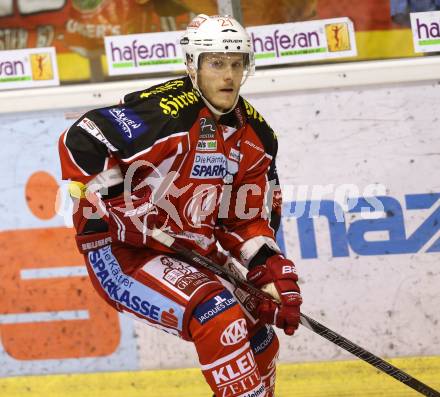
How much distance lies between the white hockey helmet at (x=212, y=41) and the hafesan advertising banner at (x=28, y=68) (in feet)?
4.13

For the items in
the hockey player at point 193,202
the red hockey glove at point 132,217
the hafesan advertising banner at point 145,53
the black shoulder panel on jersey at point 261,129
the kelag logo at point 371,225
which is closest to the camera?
the hockey player at point 193,202

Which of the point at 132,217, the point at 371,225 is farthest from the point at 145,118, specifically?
the point at 371,225

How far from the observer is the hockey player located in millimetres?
3215

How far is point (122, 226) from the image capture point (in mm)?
3340

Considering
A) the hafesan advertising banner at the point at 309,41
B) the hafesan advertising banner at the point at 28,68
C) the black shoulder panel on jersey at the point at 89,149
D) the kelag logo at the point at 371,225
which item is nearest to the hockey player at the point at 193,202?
the black shoulder panel on jersey at the point at 89,149

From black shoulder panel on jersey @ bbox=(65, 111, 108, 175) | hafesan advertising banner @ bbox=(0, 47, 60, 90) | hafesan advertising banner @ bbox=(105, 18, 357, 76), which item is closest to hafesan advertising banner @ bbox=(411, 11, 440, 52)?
hafesan advertising banner @ bbox=(105, 18, 357, 76)

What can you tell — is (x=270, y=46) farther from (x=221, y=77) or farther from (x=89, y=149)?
(x=89, y=149)

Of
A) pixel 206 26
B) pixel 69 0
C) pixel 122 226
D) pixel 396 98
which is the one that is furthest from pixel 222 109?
pixel 69 0

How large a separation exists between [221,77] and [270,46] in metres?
1.12

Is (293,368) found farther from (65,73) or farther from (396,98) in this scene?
(65,73)

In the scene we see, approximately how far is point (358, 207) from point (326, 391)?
76 cm

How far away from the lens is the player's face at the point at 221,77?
3.37 meters

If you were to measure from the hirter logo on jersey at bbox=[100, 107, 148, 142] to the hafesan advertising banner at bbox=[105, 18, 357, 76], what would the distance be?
1208 mm

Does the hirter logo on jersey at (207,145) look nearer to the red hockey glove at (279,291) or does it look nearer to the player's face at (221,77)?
the player's face at (221,77)
